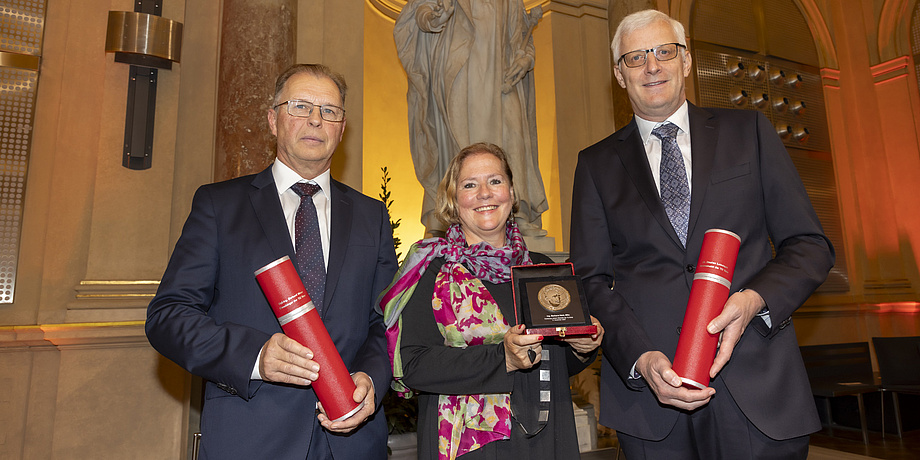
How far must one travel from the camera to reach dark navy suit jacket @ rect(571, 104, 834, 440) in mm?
1512

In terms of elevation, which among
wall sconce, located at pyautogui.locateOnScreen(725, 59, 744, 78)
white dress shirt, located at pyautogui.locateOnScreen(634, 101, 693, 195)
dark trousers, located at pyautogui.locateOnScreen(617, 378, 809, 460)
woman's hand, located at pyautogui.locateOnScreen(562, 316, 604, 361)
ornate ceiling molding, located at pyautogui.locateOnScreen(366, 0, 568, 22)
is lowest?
dark trousers, located at pyautogui.locateOnScreen(617, 378, 809, 460)

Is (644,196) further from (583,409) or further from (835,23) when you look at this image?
(835,23)

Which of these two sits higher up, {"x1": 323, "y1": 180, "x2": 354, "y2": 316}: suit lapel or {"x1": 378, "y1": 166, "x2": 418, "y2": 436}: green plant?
{"x1": 323, "y1": 180, "x2": 354, "y2": 316}: suit lapel

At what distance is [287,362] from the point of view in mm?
1418

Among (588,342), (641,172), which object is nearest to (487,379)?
(588,342)

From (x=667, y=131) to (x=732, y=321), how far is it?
0.64 m

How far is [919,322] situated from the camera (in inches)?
334

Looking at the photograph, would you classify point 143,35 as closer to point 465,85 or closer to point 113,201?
point 113,201

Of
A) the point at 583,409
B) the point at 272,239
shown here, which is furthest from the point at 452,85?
the point at 272,239

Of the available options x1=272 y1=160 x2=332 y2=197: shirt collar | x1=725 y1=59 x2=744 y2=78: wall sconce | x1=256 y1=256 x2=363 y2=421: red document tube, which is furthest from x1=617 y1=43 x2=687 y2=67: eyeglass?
x1=725 y1=59 x2=744 y2=78: wall sconce

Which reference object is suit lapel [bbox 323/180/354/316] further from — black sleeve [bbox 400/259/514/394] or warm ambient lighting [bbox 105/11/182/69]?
warm ambient lighting [bbox 105/11/182/69]

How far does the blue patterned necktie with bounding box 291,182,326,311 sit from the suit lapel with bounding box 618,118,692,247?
0.96m

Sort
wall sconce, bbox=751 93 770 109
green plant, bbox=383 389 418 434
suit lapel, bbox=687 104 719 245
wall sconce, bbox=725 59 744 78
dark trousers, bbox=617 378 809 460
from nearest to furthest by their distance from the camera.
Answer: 1. dark trousers, bbox=617 378 809 460
2. suit lapel, bbox=687 104 719 245
3. green plant, bbox=383 389 418 434
4. wall sconce, bbox=725 59 744 78
5. wall sconce, bbox=751 93 770 109

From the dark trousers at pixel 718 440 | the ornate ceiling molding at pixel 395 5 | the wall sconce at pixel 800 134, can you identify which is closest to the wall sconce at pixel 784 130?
the wall sconce at pixel 800 134
